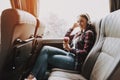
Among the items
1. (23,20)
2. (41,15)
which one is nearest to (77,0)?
(41,15)

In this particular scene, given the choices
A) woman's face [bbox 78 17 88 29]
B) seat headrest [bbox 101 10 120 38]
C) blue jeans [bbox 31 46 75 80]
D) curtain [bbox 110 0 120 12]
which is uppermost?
curtain [bbox 110 0 120 12]

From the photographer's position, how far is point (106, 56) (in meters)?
1.55

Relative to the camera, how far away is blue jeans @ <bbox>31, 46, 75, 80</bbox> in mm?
2266

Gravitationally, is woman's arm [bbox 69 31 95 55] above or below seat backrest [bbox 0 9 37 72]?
below

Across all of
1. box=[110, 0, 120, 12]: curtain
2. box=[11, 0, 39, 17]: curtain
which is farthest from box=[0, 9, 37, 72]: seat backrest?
box=[11, 0, 39, 17]: curtain

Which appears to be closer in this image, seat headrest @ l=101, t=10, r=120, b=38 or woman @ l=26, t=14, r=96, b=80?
seat headrest @ l=101, t=10, r=120, b=38

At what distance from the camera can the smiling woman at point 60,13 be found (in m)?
3.20

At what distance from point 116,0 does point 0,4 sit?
5.29ft

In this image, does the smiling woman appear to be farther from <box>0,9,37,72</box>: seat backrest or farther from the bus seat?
<box>0,9,37,72</box>: seat backrest

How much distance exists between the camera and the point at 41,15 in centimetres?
325

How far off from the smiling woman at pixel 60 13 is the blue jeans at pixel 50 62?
0.82 m

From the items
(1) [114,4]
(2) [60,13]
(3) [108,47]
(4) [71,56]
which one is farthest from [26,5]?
(3) [108,47]

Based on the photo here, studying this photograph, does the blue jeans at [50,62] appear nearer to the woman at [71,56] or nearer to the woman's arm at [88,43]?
the woman at [71,56]

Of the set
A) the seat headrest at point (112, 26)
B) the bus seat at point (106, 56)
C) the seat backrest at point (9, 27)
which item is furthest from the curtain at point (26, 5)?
the seat backrest at point (9, 27)
